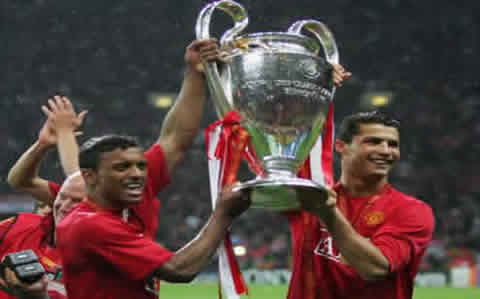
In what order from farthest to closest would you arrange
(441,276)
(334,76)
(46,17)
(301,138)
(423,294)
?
1. (46,17)
2. (441,276)
3. (423,294)
4. (334,76)
5. (301,138)

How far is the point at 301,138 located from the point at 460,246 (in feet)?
40.8

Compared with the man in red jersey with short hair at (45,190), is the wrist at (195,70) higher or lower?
higher

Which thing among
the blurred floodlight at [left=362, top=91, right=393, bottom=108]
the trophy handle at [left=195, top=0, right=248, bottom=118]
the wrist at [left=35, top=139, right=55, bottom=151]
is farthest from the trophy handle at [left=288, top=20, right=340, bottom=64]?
the blurred floodlight at [left=362, top=91, right=393, bottom=108]

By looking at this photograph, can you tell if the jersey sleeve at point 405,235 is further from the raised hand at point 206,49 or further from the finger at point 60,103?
the finger at point 60,103

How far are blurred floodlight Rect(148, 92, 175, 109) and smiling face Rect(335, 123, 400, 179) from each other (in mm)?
14705

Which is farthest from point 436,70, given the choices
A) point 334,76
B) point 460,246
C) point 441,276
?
point 334,76

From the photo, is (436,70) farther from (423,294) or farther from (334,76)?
(334,76)

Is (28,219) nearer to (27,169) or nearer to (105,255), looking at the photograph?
(27,169)

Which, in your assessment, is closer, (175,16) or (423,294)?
(423,294)

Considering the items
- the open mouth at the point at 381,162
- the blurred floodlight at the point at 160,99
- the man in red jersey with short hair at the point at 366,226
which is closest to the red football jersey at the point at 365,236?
the man in red jersey with short hair at the point at 366,226

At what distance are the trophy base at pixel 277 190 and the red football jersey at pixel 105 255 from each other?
34 centimetres

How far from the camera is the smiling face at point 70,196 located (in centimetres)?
257

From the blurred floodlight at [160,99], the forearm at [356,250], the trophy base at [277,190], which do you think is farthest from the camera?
the blurred floodlight at [160,99]

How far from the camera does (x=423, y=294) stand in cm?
961
